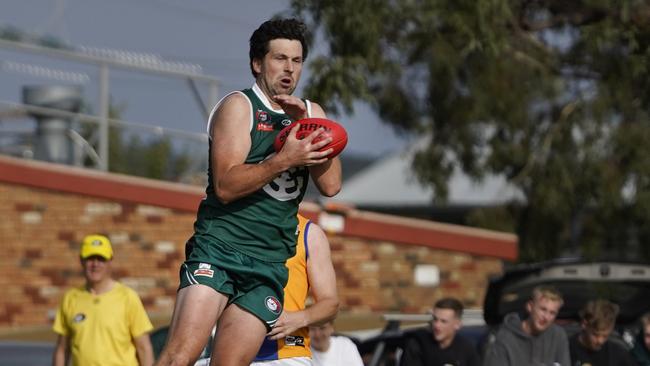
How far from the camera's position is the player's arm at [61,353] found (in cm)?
1023

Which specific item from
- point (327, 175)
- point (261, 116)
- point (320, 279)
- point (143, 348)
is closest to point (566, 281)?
point (143, 348)

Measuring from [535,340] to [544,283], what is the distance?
1.19 metres

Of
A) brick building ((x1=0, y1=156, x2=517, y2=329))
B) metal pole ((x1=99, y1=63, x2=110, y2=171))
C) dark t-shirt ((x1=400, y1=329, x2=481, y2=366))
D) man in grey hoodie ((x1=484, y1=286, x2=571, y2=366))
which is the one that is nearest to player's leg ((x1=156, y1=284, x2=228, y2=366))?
man in grey hoodie ((x1=484, y1=286, x2=571, y2=366))

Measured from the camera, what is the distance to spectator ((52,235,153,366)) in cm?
1017

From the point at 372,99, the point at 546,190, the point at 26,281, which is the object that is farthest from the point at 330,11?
the point at 546,190

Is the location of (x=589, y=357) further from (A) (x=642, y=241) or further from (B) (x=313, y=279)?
(A) (x=642, y=241)

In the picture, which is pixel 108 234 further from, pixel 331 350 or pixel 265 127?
pixel 265 127

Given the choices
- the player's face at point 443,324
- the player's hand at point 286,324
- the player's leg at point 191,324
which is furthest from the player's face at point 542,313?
the player's leg at point 191,324

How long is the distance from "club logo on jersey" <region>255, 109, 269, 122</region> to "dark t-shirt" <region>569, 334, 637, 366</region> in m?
5.94

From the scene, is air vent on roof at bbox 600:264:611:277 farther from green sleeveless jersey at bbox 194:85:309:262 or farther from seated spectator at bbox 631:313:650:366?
green sleeveless jersey at bbox 194:85:309:262

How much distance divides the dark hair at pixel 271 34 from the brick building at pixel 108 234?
47.8 feet

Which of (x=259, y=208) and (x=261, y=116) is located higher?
(x=261, y=116)

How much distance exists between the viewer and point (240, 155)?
6.41 meters

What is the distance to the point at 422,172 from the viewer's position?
80.5 ft
